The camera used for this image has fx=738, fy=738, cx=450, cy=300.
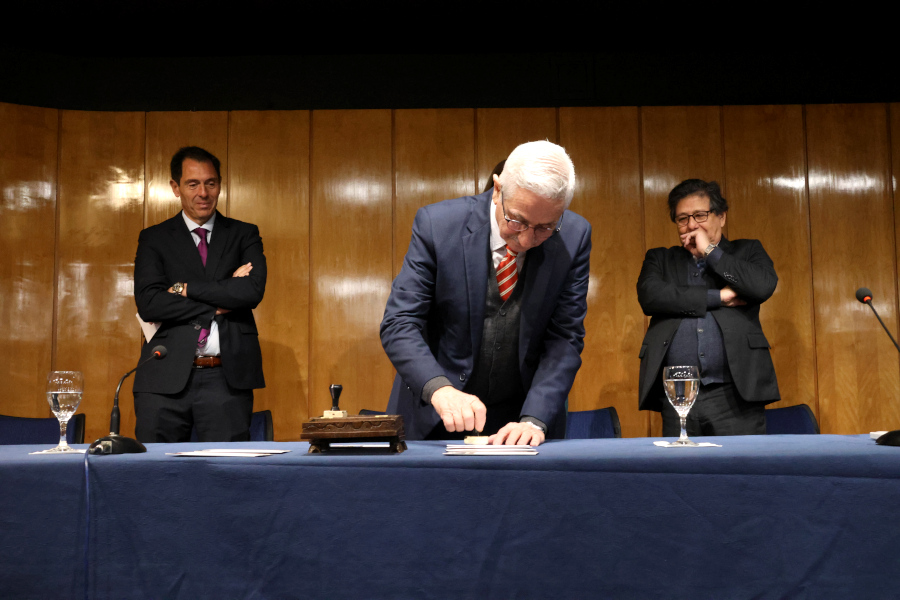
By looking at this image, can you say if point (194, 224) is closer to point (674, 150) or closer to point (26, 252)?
point (26, 252)

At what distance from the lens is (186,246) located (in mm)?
3643

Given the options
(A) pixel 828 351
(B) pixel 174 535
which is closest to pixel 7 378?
(B) pixel 174 535

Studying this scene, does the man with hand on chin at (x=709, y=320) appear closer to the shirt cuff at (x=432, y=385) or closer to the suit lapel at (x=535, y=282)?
the suit lapel at (x=535, y=282)

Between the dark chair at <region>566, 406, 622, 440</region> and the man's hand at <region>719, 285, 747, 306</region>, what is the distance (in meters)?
0.76

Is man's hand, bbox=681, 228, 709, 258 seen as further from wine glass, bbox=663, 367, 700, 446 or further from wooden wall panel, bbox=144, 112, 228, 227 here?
wooden wall panel, bbox=144, 112, 228, 227

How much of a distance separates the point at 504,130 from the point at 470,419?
3.56 metres

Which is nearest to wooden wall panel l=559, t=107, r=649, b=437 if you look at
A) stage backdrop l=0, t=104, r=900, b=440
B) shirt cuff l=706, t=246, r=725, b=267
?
stage backdrop l=0, t=104, r=900, b=440

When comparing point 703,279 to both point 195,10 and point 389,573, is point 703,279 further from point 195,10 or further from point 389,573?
point 195,10

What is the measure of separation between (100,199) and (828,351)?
190 inches

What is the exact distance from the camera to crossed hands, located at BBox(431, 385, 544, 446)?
1717 mm

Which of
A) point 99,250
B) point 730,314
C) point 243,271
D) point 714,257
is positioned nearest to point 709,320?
point 730,314

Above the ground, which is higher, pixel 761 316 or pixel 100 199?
pixel 100 199

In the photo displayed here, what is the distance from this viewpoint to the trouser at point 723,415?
326 cm

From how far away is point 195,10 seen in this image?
454 centimetres
